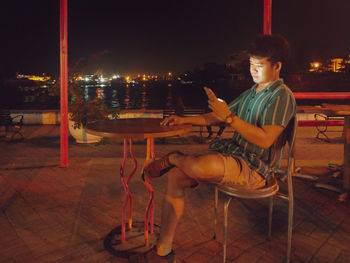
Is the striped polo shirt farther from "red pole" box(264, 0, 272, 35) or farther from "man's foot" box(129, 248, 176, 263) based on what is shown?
"red pole" box(264, 0, 272, 35)

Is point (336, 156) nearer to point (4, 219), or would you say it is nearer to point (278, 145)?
point (278, 145)

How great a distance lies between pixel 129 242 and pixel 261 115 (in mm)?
1460

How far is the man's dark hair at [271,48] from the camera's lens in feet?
7.16

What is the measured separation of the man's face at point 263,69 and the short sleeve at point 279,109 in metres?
0.17

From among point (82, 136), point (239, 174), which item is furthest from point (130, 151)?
point (82, 136)

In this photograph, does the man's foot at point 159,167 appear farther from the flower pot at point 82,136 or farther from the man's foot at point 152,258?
the flower pot at point 82,136

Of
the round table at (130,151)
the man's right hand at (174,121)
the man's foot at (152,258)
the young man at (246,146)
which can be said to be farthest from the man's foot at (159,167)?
the man's foot at (152,258)

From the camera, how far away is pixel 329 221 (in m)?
3.21

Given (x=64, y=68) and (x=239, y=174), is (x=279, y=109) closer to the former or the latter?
(x=239, y=174)

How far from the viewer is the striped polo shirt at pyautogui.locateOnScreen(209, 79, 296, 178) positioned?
6.80 ft

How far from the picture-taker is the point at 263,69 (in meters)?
2.26

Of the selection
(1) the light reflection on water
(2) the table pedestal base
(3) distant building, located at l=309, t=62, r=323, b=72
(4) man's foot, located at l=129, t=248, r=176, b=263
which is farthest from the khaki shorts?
(3) distant building, located at l=309, t=62, r=323, b=72

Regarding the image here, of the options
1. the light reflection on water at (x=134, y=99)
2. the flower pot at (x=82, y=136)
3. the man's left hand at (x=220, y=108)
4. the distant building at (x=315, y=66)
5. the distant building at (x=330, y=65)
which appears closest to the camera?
the man's left hand at (x=220, y=108)

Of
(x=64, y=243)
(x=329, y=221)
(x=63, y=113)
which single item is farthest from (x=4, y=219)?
(x=329, y=221)
